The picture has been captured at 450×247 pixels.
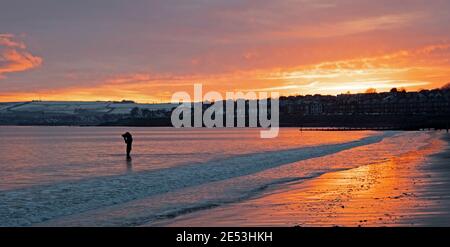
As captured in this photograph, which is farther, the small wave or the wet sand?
the small wave

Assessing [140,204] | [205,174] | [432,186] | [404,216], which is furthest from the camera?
[205,174]

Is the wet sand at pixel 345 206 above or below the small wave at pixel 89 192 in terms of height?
above

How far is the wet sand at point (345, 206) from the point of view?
12680 mm

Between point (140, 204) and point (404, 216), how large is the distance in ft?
28.0

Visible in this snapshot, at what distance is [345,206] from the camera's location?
595 inches

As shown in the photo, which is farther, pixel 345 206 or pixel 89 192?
pixel 89 192

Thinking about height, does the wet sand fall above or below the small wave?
above

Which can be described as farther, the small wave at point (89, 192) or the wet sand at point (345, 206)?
the small wave at point (89, 192)

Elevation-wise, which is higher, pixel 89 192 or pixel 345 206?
pixel 345 206

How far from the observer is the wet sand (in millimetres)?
12680
